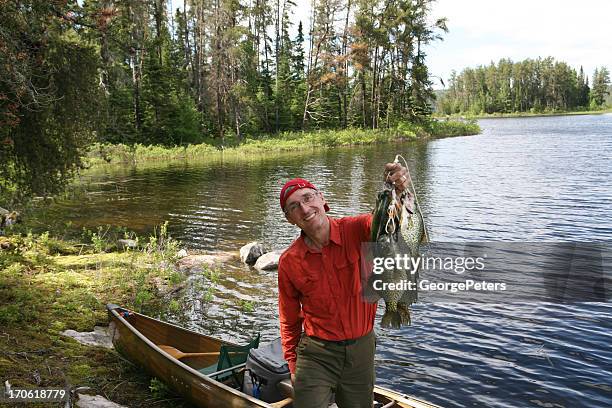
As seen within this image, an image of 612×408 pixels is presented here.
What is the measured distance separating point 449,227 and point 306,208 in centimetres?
1403

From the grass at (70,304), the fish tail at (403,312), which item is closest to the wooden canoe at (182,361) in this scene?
the grass at (70,304)

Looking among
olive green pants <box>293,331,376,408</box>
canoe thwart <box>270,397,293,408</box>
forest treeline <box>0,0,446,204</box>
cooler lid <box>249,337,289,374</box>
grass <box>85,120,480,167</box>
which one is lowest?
canoe thwart <box>270,397,293,408</box>

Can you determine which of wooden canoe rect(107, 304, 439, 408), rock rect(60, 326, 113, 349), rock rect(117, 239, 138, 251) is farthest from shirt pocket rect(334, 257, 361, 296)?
rock rect(117, 239, 138, 251)

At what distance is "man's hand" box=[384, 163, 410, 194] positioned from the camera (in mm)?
3623

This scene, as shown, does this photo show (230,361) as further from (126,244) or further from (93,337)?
(126,244)

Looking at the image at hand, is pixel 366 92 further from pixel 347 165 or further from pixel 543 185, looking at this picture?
pixel 543 185

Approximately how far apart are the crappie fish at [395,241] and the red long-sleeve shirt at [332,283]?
0.19 metres

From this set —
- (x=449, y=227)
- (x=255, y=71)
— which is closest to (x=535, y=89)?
(x=255, y=71)

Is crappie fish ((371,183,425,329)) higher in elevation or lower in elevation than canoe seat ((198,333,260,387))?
higher

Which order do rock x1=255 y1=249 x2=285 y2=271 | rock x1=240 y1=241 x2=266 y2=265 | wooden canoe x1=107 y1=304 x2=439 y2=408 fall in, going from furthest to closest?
rock x1=240 y1=241 x2=266 y2=265
rock x1=255 y1=249 x2=285 y2=271
wooden canoe x1=107 y1=304 x2=439 y2=408

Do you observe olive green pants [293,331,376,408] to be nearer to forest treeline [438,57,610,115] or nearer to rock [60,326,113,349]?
rock [60,326,113,349]

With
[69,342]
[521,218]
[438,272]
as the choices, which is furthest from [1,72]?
[521,218]

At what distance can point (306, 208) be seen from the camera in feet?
12.6

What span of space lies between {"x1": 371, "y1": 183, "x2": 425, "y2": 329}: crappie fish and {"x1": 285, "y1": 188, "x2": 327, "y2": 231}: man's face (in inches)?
17.1
